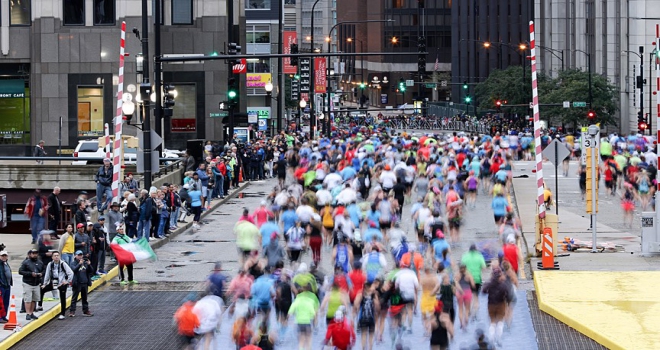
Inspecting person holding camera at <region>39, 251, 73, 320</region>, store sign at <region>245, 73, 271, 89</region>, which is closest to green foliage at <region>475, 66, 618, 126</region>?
store sign at <region>245, 73, 271, 89</region>

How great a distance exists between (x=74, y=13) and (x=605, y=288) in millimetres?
41703

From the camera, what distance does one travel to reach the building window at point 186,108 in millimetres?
62906

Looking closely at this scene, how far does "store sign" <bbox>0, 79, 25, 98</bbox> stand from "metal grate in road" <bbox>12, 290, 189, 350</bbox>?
38.1 meters

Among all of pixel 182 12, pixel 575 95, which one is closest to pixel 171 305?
pixel 182 12

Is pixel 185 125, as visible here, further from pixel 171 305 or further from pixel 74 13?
pixel 171 305

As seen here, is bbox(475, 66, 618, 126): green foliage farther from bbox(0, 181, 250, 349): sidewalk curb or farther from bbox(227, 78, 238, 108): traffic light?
bbox(0, 181, 250, 349): sidewalk curb

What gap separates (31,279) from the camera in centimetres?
2200

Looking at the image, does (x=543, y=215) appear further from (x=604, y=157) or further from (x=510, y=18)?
(x=510, y=18)

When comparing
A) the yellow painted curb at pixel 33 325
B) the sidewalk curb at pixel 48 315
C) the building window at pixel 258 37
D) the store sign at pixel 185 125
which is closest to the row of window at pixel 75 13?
the store sign at pixel 185 125

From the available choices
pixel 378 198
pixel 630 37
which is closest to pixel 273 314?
pixel 378 198

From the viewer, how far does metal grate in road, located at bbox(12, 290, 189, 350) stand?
20.7 m

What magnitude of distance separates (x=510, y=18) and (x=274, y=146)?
82468mm

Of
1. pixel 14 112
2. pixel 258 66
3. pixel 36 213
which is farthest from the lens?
pixel 258 66

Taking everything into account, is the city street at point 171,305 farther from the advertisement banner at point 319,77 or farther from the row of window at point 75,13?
the advertisement banner at point 319,77
